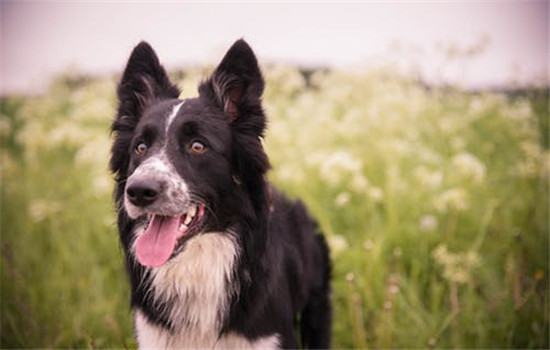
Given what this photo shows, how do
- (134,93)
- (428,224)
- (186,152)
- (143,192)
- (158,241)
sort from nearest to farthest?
(143,192) < (158,241) < (186,152) < (134,93) < (428,224)

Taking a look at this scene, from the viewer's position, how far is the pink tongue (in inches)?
93.4

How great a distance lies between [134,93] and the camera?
9.53 ft

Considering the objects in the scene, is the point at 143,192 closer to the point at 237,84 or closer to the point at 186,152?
the point at 186,152

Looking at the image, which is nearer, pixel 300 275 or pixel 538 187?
pixel 300 275

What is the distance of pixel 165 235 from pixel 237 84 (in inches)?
39.6

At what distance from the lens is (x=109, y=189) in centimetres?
505

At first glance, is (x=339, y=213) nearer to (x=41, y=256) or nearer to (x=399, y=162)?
(x=399, y=162)

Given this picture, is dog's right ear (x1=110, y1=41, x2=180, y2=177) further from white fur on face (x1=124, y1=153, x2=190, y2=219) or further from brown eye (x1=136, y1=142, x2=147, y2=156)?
white fur on face (x1=124, y1=153, x2=190, y2=219)

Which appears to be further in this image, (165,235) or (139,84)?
(139,84)

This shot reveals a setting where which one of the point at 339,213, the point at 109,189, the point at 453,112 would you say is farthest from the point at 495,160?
the point at 109,189

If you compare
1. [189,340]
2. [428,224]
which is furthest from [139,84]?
[428,224]

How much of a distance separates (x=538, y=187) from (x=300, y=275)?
10.7 feet

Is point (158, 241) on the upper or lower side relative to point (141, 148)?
lower

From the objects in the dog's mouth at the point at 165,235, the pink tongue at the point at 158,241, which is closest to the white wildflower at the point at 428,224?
the dog's mouth at the point at 165,235
